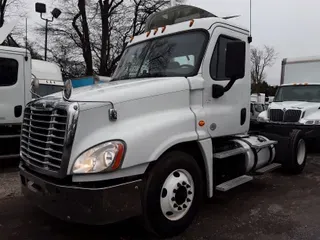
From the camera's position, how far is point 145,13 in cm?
2816

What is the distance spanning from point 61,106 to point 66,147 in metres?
0.44

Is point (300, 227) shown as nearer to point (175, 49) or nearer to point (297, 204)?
point (297, 204)

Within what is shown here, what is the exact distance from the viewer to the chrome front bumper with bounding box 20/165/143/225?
3432mm

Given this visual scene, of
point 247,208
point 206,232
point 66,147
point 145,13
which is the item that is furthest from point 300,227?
point 145,13

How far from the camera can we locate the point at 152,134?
12.3ft

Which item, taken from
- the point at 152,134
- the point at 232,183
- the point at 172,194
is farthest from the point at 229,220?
the point at 152,134

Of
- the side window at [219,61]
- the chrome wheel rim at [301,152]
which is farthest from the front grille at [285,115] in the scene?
the side window at [219,61]

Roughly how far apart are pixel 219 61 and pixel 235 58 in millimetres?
479

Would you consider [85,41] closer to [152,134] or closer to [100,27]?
[100,27]

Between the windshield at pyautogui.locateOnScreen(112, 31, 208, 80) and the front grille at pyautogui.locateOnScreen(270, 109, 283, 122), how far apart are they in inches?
264

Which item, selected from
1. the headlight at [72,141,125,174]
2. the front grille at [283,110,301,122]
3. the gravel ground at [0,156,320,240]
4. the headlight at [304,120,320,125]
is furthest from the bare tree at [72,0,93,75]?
the headlight at [72,141,125,174]

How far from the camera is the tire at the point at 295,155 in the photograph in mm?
7230

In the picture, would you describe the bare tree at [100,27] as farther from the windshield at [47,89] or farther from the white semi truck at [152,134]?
the white semi truck at [152,134]

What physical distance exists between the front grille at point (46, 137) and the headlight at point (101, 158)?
0.23m
